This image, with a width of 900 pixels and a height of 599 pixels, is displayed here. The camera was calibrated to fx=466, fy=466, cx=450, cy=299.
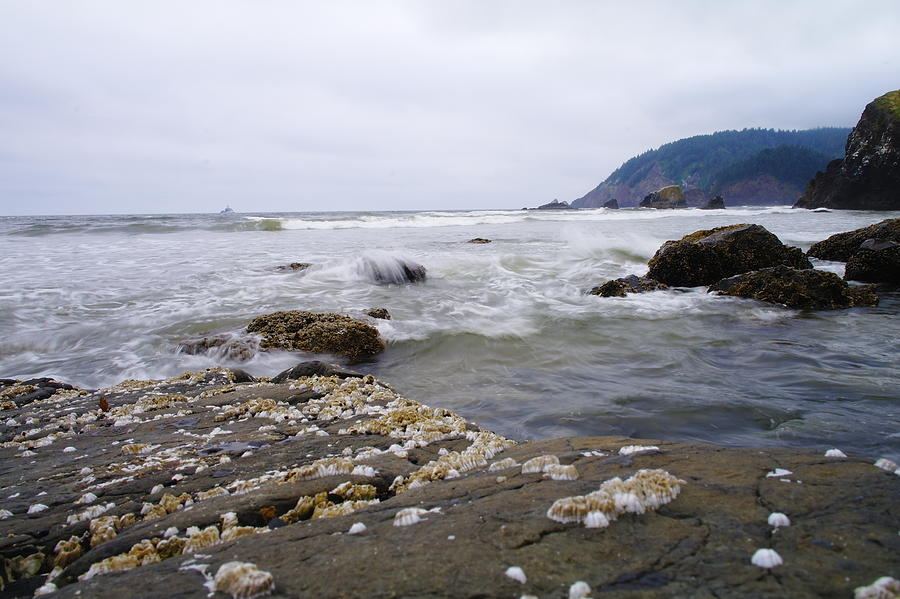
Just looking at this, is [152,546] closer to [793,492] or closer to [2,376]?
[793,492]

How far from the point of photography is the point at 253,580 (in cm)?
184

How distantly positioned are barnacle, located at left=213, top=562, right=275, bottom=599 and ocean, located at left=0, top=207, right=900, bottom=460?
3772 mm

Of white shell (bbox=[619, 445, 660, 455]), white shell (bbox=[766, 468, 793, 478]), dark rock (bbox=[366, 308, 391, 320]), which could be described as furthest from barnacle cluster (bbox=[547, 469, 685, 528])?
dark rock (bbox=[366, 308, 391, 320])

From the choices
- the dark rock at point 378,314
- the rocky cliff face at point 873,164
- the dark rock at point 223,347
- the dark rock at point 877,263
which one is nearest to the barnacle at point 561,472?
the dark rock at point 223,347

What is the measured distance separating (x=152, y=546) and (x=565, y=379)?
575cm

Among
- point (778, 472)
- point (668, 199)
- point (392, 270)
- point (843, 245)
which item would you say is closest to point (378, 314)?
point (392, 270)

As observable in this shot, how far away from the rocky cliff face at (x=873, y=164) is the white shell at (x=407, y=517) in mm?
72503

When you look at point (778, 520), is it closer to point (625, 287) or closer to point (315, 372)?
point (315, 372)

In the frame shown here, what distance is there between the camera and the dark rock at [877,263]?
40.2 feet

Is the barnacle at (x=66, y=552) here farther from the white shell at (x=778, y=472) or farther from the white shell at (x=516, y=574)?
the white shell at (x=778, y=472)

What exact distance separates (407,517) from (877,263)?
50.9 ft

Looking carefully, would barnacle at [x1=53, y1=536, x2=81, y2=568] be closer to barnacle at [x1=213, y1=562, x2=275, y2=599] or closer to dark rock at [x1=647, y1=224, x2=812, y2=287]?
barnacle at [x1=213, y1=562, x2=275, y2=599]

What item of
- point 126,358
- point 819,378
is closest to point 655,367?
point 819,378

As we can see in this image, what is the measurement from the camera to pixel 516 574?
182 cm
